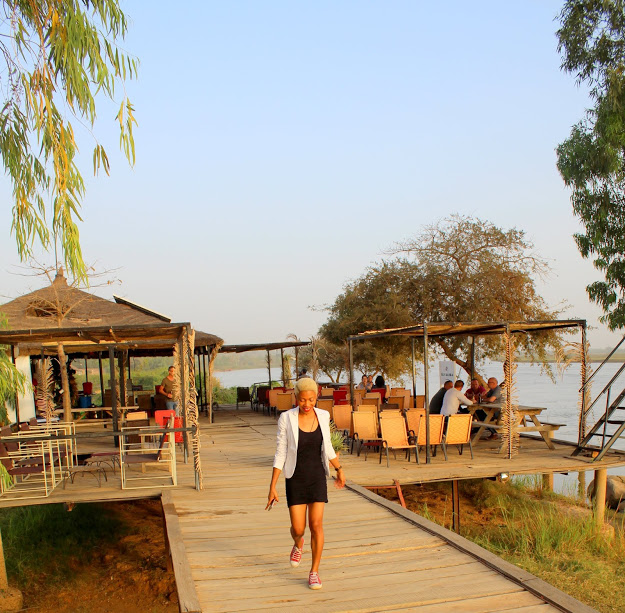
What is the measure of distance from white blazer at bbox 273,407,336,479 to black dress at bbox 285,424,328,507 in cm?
3

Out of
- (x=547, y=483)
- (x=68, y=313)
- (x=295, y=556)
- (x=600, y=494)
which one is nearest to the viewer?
(x=295, y=556)

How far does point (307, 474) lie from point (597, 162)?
15.0 meters

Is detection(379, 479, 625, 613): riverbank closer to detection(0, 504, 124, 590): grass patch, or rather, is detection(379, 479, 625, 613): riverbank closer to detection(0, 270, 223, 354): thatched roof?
detection(0, 504, 124, 590): grass patch

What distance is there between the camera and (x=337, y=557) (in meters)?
5.23

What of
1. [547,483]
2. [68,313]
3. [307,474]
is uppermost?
[68,313]

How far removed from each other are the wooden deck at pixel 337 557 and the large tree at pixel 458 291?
1084 centimetres

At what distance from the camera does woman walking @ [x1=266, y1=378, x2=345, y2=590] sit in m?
4.39

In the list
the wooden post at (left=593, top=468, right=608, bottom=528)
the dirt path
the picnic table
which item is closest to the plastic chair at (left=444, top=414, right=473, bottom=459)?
the picnic table

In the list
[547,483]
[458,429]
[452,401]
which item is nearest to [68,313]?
[452,401]

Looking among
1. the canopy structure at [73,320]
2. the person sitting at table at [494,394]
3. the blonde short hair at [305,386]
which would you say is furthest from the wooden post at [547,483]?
the blonde short hair at [305,386]

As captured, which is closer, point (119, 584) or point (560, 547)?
point (560, 547)

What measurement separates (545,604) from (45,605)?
21.5 ft

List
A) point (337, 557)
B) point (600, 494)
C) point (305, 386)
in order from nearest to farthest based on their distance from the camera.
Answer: point (305, 386) → point (337, 557) → point (600, 494)

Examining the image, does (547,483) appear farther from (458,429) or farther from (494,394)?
(458,429)
